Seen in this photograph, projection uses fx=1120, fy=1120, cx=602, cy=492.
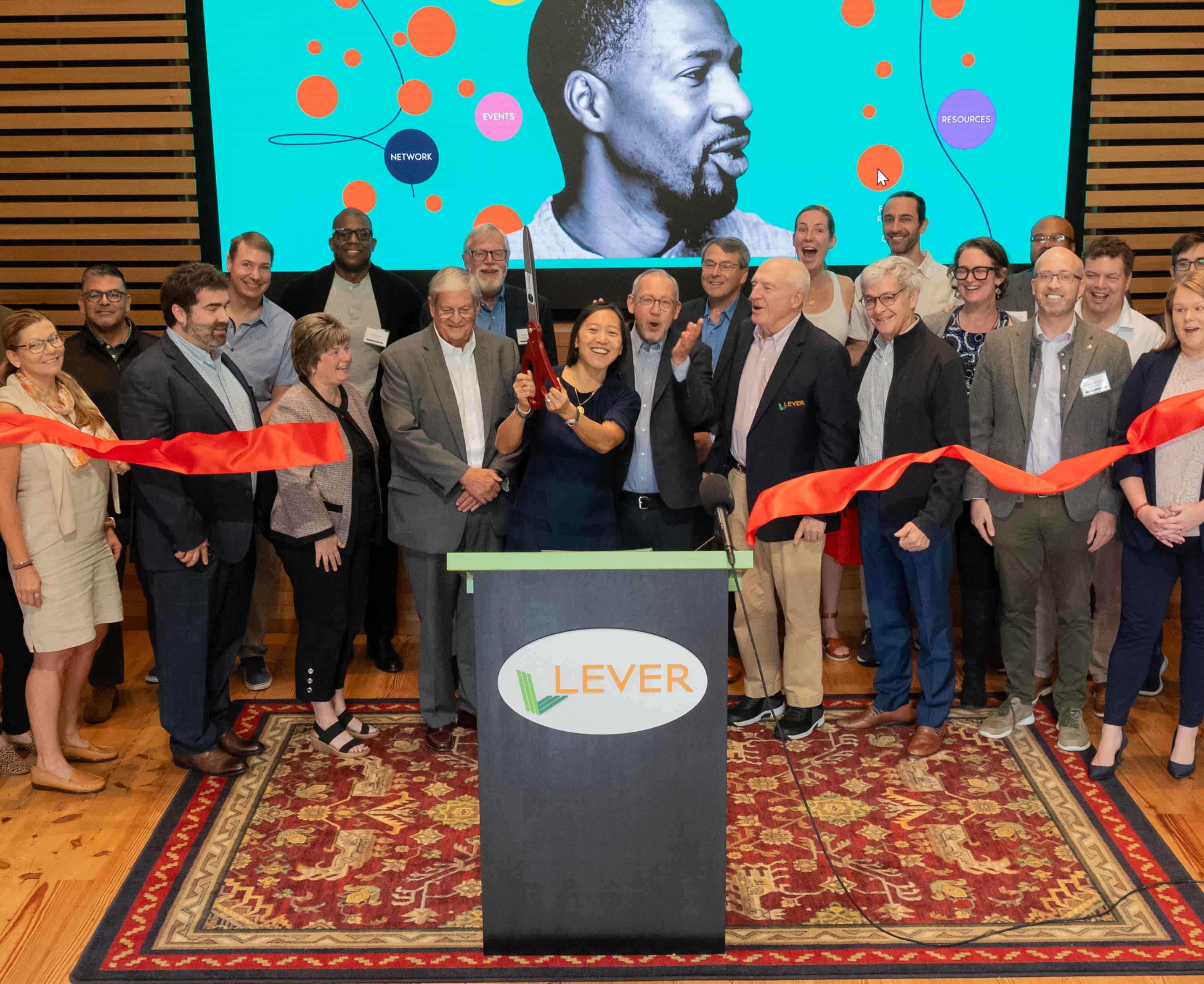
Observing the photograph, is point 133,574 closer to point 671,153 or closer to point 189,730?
point 189,730

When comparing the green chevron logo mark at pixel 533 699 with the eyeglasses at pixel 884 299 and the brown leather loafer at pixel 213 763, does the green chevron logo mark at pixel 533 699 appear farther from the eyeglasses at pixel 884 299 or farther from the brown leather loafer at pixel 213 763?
the eyeglasses at pixel 884 299

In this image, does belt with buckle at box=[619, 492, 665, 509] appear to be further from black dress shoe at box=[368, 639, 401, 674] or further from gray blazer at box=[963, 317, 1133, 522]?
black dress shoe at box=[368, 639, 401, 674]

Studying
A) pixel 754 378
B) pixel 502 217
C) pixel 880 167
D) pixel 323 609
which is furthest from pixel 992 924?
pixel 502 217

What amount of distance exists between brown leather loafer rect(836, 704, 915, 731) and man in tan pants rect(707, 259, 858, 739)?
0.34 feet

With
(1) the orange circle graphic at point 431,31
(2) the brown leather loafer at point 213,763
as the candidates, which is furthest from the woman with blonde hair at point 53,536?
(1) the orange circle graphic at point 431,31

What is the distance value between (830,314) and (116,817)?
342 cm

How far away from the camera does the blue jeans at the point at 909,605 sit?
4051mm

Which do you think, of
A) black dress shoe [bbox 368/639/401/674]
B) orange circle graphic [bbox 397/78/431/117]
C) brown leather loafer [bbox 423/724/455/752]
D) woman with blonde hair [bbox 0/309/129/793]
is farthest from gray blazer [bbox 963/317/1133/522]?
orange circle graphic [bbox 397/78/431/117]

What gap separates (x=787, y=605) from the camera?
4.23m

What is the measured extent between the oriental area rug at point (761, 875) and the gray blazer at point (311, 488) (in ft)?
2.94

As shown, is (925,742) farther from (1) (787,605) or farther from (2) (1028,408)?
(2) (1028,408)

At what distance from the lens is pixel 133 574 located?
5438mm

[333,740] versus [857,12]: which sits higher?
[857,12]

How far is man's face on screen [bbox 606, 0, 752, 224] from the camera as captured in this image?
19.9 ft
